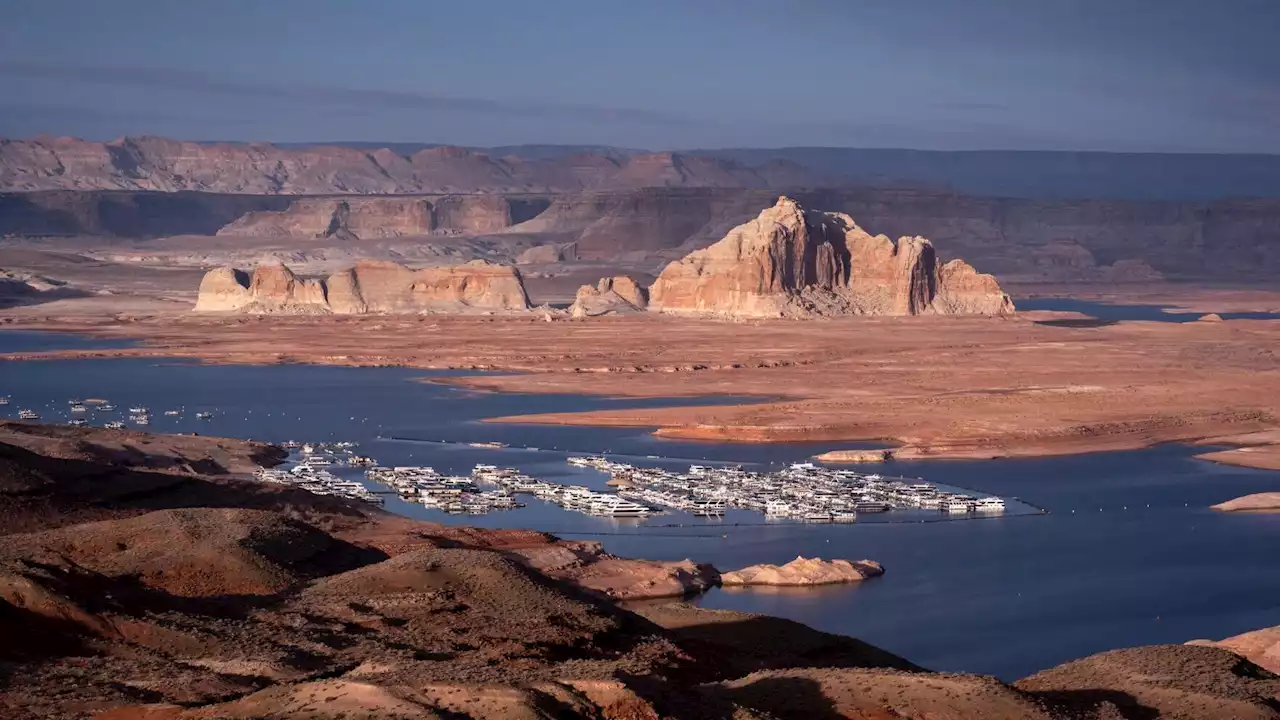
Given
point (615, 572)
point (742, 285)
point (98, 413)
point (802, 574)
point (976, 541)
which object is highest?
point (742, 285)

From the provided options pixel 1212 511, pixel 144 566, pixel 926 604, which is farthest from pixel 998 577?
pixel 144 566

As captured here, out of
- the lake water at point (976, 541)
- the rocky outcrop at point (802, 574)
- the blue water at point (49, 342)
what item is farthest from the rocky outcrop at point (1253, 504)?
the blue water at point (49, 342)

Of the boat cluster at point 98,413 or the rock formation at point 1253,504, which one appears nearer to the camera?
the rock formation at point 1253,504

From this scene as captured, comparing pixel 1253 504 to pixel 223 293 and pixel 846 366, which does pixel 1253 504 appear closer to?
pixel 846 366

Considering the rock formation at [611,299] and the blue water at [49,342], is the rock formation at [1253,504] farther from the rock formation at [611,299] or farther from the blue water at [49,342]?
the rock formation at [611,299]

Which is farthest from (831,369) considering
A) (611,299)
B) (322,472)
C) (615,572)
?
(615,572)

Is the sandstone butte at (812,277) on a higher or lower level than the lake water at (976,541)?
higher
